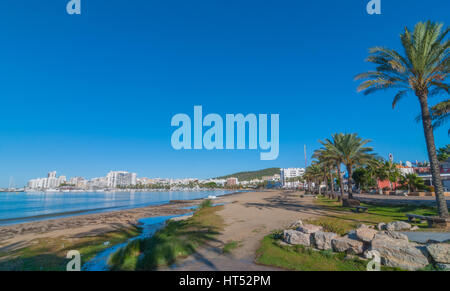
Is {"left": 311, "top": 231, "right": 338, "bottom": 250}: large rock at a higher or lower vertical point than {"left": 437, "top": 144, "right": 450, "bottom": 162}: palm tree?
lower

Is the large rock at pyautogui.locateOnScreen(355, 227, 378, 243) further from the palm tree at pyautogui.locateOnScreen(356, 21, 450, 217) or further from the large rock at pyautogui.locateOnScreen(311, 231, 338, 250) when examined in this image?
the palm tree at pyautogui.locateOnScreen(356, 21, 450, 217)

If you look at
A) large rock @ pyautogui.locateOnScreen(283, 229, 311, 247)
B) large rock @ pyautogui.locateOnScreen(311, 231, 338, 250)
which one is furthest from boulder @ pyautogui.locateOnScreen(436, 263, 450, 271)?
large rock @ pyautogui.locateOnScreen(283, 229, 311, 247)

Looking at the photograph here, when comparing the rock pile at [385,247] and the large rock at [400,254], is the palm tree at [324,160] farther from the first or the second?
the large rock at [400,254]

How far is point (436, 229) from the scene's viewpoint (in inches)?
367

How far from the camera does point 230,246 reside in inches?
327

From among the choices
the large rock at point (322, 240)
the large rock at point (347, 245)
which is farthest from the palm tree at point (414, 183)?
the large rock at point (347, 245)

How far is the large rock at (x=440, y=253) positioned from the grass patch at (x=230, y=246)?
5577 mm

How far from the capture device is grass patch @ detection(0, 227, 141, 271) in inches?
350

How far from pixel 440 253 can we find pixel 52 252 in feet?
50.8

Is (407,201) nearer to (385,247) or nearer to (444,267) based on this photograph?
(385,247)

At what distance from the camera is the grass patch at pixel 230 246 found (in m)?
7.77

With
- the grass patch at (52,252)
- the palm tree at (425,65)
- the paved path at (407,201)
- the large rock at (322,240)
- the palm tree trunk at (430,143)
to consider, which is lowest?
the grass patch at (52,252)
